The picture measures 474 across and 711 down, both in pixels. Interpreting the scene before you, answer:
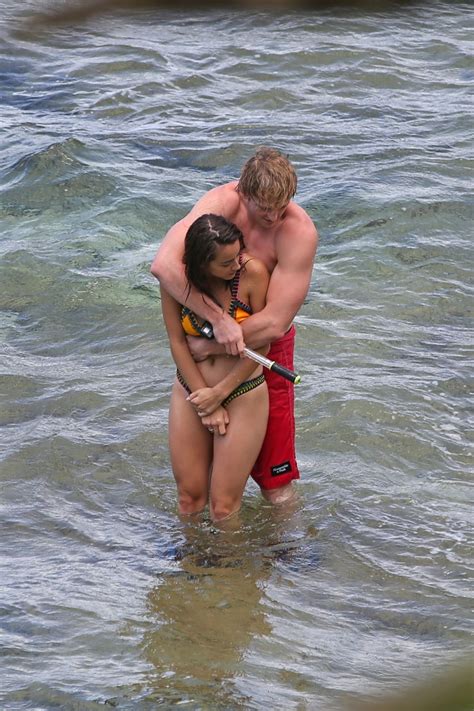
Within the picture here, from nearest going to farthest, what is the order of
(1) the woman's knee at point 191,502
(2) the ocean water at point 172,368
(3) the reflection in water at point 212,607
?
(3) the reflection in water at point 212,607 < (2) the ocean water at point 172,368 < (1) the woman's knee at point 191,502

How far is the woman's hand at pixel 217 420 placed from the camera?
467 centimetres

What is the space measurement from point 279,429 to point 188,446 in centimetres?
44

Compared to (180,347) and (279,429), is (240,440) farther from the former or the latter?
(180,347)

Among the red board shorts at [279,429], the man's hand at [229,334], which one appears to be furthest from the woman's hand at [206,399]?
the red board shorts at [279,429]

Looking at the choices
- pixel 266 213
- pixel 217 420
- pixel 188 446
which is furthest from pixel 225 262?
pixel 188 446

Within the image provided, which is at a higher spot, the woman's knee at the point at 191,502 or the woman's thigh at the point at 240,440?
the woman's thigh at the point at 240,440

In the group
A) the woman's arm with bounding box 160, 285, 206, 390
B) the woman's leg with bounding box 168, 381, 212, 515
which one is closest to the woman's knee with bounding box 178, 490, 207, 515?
the woman's leg with bounding box 168, 381, 212, 515

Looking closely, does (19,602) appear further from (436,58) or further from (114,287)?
(436,58)

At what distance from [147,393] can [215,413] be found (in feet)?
8.40

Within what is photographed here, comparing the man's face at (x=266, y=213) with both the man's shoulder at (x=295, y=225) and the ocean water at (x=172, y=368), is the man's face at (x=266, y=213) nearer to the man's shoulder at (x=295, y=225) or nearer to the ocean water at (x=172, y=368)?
the man's shoulder at (x=295, y=225)

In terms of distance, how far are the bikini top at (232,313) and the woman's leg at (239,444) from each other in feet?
1.23

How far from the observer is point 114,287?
8688 millimetres

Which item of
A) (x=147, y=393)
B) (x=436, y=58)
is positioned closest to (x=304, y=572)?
(x=147, y=393)

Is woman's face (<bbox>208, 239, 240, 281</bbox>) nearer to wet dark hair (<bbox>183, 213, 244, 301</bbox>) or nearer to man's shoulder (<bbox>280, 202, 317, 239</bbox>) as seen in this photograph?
wet dark hair (<bbox>183, 213, 244, 301</bbox>)
